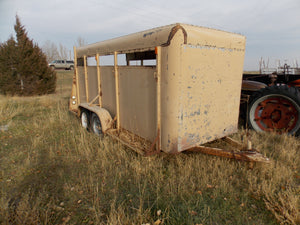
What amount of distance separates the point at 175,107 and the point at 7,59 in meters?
15.1

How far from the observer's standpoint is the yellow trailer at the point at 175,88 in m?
2.87

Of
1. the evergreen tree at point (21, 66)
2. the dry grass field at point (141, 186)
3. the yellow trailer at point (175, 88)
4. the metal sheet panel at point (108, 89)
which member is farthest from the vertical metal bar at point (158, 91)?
the evergreen tree at point (21, 66)

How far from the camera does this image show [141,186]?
306 centimetres

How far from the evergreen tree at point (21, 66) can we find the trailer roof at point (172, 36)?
12602 mm

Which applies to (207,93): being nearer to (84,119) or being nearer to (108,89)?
(108,89)

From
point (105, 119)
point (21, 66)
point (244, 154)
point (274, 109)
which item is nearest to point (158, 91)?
point (244, 154)

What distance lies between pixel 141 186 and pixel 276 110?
369cm

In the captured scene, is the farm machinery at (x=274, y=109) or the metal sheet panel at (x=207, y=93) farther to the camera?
the farm machinery at (x=274, y=109)

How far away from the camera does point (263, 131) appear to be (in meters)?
4.87

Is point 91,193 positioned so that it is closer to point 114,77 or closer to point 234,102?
point 114,77

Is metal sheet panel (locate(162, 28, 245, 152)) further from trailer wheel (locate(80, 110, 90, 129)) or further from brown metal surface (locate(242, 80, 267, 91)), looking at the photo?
trailer wheel (locate(80, 110, 90, 129))

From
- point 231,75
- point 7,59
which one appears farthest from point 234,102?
point 7,59

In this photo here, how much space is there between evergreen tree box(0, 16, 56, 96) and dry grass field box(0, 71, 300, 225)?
36.6 feet

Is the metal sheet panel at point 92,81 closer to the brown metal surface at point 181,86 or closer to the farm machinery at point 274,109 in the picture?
the brown metal surface at point 181,86
